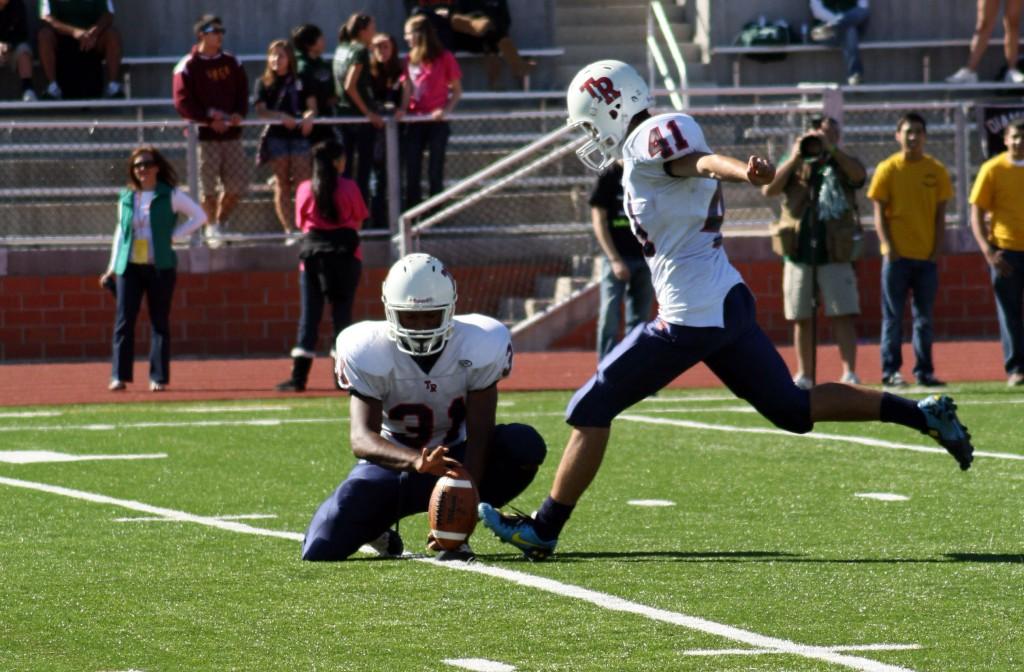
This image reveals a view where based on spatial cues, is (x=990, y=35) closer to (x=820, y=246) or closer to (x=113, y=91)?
(x=113, y=91)

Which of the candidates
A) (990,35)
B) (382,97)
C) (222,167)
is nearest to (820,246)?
(382,97)

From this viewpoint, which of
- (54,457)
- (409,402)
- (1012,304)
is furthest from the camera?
(1012,304)

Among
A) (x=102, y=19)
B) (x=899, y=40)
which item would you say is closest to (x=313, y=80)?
(x=102, y=19)

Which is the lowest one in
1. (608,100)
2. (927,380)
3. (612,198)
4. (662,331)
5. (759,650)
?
(927,380)

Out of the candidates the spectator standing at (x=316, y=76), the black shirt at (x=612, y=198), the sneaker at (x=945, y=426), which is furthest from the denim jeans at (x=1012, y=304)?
the sneaker at (x=945, y=426)

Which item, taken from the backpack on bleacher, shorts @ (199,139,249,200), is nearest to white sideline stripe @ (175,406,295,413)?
shorts @ (199,139,249,200)

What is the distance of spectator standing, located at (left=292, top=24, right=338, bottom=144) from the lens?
18891mm

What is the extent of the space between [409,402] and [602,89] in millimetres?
1365

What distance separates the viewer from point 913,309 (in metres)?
15.1

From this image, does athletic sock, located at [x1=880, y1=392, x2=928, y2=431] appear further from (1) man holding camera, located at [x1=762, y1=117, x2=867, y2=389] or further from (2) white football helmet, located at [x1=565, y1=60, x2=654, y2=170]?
(1) man holding camera, located at [x1=762, y1=117, x2=867, y2=389]

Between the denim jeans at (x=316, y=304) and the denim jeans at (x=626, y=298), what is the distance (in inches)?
78.0

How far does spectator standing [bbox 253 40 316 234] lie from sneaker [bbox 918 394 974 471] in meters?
11.3

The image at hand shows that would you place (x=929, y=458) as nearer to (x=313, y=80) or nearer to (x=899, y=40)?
(x=313, y=80)

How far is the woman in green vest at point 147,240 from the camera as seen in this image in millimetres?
15547
